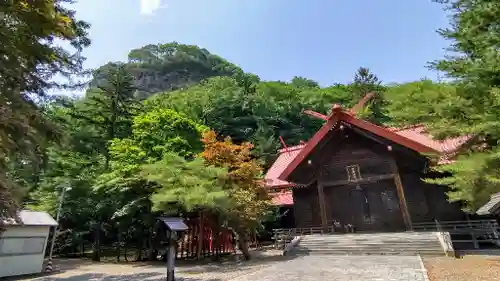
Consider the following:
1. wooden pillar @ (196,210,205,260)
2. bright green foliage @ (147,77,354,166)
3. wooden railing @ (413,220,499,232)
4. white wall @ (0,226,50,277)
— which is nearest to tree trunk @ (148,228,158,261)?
wooden pillar @ (196,210,205,260)

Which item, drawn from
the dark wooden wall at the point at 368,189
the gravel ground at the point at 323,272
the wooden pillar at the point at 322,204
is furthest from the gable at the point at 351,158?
the gravel ground at the point at 323,272

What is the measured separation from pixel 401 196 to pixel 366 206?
218 centimetres

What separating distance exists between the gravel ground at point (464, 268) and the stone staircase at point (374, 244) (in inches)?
49.7

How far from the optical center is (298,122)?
44344 millimetres

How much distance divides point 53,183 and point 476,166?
24167 millimetres

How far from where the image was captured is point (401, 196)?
15734 millimetres

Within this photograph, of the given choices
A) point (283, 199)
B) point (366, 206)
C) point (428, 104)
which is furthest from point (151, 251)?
point (428, 104)

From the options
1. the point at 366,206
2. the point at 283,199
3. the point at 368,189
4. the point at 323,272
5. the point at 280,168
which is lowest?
the point at 323,272

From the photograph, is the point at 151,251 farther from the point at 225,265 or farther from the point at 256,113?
the point at 256,113

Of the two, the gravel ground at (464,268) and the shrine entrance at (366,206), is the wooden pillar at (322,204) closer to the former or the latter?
the shrine entrance at (366,206)

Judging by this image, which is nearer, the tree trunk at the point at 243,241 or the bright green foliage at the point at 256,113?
the tree trunk at the point at 243,241

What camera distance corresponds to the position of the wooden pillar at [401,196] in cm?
1529

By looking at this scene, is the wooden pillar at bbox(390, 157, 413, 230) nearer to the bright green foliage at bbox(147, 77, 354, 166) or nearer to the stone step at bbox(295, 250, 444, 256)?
the stone step at bbox(295, 250, 444, 256)

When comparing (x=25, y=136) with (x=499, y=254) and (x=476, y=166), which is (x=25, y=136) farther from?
(x=499, y=254)
